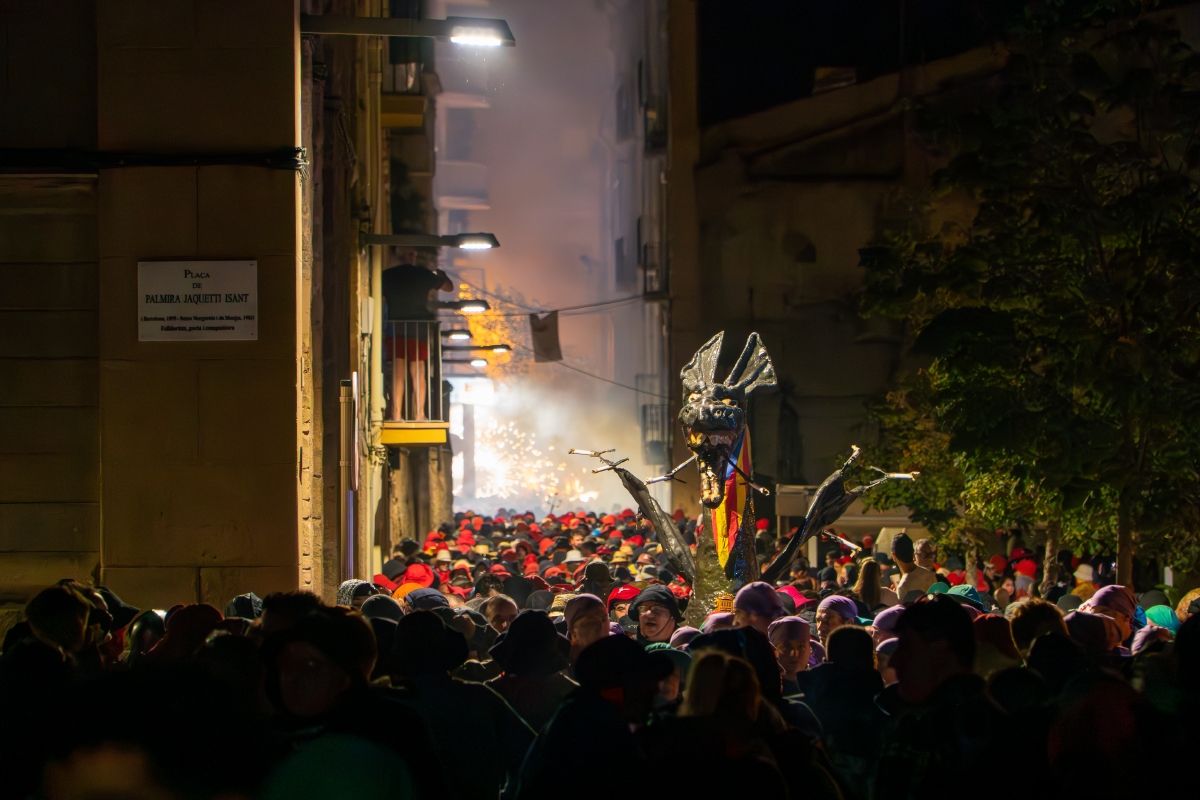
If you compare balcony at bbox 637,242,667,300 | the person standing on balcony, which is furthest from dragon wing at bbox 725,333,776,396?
balcony at bbox 637,242,667,300

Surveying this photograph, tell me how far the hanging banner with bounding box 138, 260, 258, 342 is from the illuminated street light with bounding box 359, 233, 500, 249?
581 cm

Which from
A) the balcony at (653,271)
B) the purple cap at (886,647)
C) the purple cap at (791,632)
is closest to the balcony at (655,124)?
the balcony at (653,271)

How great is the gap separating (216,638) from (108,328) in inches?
254

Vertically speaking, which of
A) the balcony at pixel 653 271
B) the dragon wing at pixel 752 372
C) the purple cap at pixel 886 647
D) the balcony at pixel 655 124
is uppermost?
the balcony at pixel 655 124

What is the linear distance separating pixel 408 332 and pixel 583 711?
25.6m

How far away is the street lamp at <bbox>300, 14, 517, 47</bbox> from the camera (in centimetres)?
1189

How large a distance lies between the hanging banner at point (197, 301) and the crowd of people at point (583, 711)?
4121 millimetres

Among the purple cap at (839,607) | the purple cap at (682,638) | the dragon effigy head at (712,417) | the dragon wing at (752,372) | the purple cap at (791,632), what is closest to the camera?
the purple cap at (791,632)

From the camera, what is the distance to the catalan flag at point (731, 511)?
15.2 metres

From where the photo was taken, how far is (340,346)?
20000 millimetres

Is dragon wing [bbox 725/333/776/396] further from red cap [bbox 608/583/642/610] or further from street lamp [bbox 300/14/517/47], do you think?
street lamp [bbox 300/14/517/47]

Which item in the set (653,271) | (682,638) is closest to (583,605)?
(682,638)

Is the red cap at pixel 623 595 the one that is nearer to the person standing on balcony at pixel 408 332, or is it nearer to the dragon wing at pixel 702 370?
the dragon wing at pixel 702 370

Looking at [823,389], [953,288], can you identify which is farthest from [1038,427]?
[823,389]
